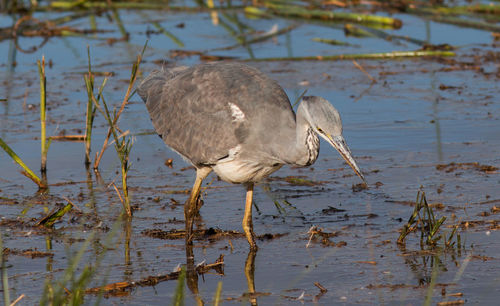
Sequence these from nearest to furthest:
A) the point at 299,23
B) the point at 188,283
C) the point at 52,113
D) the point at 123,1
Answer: the point at 188,283, the point at 52,113, the point at 299,23, the point at 123,1

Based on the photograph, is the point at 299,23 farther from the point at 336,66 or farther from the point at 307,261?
the point at 307,261

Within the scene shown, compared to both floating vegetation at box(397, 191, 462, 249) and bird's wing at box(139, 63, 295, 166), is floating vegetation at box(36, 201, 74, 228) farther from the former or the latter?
floating vegetation at box(397, 191, 462, 249)

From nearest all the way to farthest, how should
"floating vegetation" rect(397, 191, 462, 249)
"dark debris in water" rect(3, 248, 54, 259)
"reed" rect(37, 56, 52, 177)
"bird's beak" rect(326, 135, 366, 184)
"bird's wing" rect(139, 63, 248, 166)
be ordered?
"bird's beak" rect(326, 135, 366, 184)
"floating vegetation" rect(397, 191, 462, 249)
"dark debris in water" rect(3, 248, 54, 259)
"bird's wing" rect(139, 63, 248, 166)
"reed" rect(37, 56, 52, 177)

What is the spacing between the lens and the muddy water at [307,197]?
5.24 metres

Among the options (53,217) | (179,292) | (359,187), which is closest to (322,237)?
(359,187)

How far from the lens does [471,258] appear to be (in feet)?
17.8

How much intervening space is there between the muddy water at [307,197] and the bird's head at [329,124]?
0.79 metres

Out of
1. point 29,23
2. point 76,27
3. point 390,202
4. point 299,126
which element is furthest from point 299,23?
point 299,126

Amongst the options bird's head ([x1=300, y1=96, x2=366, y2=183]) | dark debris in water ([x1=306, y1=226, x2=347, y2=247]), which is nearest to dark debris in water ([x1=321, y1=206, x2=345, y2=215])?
dark debris in water ([x1=306, y1=226, x2=347, y2=247])

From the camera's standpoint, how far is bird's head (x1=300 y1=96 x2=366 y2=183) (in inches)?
201

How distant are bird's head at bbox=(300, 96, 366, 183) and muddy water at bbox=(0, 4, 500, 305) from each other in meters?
0.79

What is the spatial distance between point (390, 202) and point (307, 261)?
54.5 inches

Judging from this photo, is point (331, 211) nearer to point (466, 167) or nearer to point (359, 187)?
point (359, 187)

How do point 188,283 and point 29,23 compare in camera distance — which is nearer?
point 188,283
